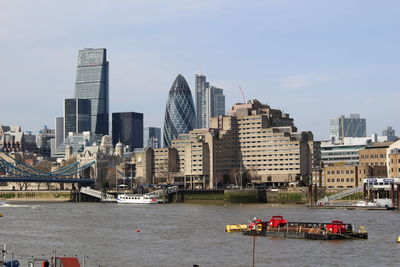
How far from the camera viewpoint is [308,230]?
80.4 meters

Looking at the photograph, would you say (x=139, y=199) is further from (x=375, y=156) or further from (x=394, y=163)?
(x=394, y=163)

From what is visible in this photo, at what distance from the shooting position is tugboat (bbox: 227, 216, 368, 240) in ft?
258

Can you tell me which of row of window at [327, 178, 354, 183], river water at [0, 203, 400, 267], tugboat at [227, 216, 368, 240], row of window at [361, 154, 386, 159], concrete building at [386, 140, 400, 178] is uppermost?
row of window at [361, 154, 386, 159]

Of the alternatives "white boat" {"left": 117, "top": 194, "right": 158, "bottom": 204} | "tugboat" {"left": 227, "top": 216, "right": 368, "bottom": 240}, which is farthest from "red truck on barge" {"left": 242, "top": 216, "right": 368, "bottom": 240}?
"white boat" {"left": 117, "top": 194, "right": 158, "bottom": 204}

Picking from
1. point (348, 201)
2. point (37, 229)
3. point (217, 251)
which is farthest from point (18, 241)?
point (348, 201)

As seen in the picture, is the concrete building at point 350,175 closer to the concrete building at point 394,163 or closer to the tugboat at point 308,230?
the concrete building at point 394,163

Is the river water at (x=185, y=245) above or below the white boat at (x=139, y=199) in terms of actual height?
below

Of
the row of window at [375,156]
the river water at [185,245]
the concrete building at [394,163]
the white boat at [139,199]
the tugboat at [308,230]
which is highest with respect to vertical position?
the row of window at [375,156]

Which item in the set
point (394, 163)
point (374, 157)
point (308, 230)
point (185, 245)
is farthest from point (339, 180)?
point (185, 245)

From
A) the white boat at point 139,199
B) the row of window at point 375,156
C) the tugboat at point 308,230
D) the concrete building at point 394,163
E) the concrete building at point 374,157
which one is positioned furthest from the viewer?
the white boat at point 139,199

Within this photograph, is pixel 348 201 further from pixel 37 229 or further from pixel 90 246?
pixel 90 246

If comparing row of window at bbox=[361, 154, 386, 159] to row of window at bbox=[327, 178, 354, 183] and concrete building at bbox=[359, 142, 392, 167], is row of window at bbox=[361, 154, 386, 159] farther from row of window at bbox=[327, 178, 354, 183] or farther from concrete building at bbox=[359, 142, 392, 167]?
row of window at bbox=[327, 178, 354, 183]

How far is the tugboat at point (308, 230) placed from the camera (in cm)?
7850

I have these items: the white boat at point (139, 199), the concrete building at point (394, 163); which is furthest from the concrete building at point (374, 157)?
the white boat at point (139, 199)
